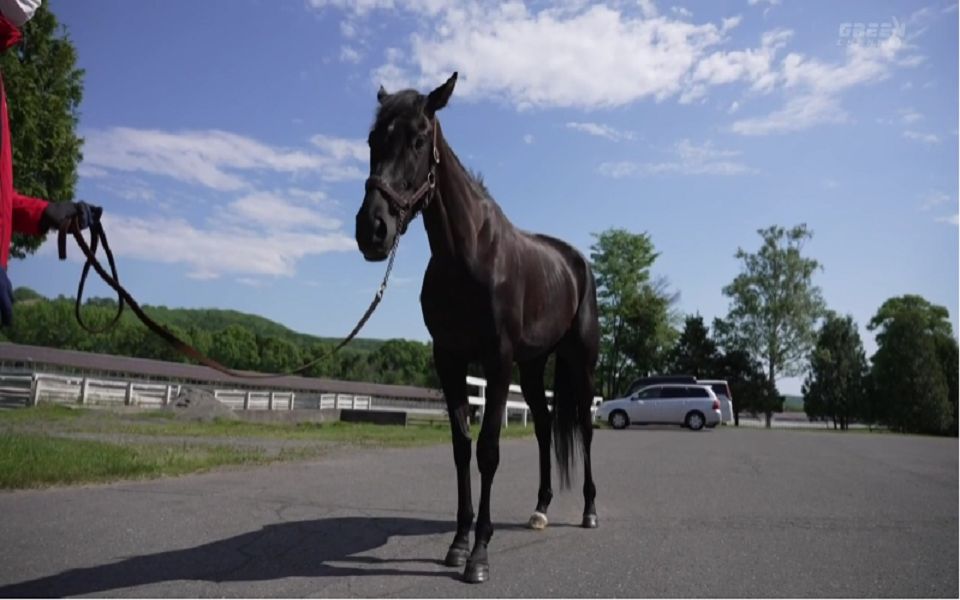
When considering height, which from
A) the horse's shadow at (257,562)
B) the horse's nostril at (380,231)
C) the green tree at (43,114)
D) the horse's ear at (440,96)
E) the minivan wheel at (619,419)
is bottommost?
the minivan wheel at (619,419)

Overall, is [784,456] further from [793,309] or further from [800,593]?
[793,309]

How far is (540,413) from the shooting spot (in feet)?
17.7

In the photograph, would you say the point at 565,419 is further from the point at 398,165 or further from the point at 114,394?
the point at 114,394

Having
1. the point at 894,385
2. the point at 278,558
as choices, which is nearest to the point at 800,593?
the point at 278,558

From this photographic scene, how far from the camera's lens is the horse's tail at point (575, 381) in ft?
17.4

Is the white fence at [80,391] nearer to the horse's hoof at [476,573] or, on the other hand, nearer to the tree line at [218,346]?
the horse's hoof at [476,573]

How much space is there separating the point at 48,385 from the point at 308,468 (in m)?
18.2

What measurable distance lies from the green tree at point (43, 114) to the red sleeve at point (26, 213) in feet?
49.2

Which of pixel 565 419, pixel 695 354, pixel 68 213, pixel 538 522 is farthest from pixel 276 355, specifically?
pixel 68 213

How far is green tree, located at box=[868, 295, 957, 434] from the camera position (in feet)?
155

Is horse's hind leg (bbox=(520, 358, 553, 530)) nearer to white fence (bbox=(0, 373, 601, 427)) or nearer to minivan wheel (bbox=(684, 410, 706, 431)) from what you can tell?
white fence (bbox=(0, 373, 601, 427))

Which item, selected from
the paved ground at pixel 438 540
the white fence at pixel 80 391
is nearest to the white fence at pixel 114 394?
the white fence at pixel 80 391

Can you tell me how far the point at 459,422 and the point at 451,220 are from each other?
1.23 m

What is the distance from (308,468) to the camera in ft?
26.1
